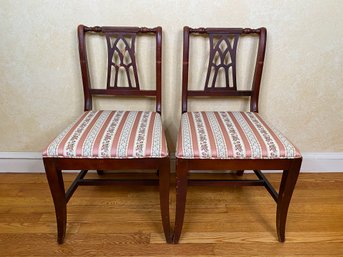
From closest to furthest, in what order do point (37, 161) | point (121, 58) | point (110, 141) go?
Result: point (110, 141)
point (121, 58)
point (37, 161)

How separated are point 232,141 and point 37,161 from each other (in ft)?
4.16

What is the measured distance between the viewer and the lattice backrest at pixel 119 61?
1.33 m

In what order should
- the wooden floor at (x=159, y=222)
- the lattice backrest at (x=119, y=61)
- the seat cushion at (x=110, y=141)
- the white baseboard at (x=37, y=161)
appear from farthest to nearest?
1. the white baseboard at (x=37, y=161)
2. the lattice backrest at (x=119, y=61)
3. the wooden floor at (x=159, y=222)
4. the seat cushion at (x=110, y=141)

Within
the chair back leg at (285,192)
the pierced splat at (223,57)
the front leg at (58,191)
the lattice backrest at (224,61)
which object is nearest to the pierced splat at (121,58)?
the lattice backrest at (224,61)

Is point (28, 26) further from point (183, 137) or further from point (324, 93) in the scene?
point (324, 93)

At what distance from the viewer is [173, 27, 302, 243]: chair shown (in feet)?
3.43

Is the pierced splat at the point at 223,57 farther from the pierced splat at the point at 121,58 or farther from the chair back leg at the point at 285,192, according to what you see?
the chair back leg at the point at 285,192

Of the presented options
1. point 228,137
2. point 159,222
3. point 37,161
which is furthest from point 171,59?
point 37,161

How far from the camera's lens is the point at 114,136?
3.59 feet

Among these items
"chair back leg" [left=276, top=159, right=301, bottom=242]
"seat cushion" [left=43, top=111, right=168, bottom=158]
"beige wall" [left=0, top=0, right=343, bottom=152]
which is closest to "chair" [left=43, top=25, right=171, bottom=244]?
"seat cushion" [left=43, top=111, right=168, bottom=158]

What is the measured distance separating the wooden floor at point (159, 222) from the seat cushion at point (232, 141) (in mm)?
457

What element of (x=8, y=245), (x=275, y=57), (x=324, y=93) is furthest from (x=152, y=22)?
(x=8, y=245)

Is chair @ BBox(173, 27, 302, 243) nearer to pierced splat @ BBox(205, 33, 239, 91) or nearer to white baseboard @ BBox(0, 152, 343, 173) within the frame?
pierced splat @ BBox(205, 33, 239, 91)

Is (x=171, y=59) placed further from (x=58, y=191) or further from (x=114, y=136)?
(x=58, y=191)
